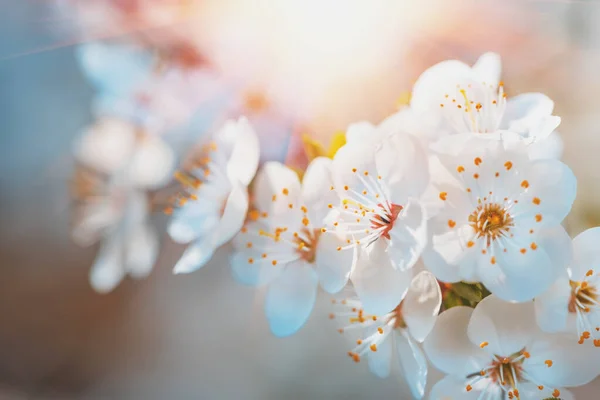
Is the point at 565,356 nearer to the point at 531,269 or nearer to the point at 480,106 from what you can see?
the point at 531,269

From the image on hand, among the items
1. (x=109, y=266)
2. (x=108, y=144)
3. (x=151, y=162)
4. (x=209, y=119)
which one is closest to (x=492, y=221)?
(x=209, y=119)


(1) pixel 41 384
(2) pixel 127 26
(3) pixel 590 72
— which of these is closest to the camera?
(3) pixel 590 72

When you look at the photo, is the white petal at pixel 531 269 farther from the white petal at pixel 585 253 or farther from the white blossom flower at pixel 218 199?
the white blossom flower at pixel 218 199

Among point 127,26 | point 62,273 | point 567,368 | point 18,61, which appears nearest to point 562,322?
point 567,368

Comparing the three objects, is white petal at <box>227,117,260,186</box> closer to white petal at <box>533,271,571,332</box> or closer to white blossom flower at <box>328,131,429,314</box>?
white blossom flower at <box>328,131,429,314</box>

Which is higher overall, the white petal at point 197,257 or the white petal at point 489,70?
the white petal at point 489,70

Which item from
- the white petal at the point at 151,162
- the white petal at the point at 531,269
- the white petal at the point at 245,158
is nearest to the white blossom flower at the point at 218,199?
the white petal at the point at 245,158

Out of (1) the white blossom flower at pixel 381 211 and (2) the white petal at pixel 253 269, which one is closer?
(1) the white blossom flower at pixel 381 211

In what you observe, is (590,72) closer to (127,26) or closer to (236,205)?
(236,205)
